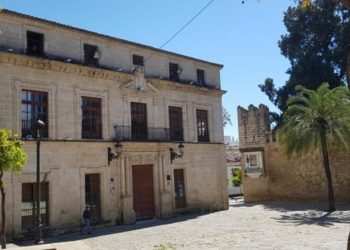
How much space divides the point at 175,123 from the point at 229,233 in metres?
7.95

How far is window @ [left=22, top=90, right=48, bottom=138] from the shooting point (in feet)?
50.0

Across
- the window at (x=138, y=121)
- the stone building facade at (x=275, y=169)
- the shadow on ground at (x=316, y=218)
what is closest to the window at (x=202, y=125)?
the window at (x=138, y=121)

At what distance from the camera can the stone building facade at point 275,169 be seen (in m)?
24.3

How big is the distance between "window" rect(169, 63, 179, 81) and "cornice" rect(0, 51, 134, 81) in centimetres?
291

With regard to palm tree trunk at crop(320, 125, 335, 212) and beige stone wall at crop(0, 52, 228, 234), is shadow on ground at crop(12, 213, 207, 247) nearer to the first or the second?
beige stone wall at crop(0, 52, 228, 234)

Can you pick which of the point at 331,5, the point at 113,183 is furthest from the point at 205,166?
the point at 331,5

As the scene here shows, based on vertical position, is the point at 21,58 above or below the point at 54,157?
above

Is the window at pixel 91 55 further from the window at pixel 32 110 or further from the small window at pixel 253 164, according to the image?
the small window at pixel 253 164

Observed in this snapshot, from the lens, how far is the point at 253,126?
93.6 ft

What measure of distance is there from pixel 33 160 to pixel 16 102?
7.47 ft

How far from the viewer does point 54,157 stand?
15680mm

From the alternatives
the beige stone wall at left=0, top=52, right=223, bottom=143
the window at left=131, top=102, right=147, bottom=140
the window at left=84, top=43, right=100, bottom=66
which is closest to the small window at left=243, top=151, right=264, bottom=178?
the beige stone wall at left=0, top=52, right=223, bottom=143

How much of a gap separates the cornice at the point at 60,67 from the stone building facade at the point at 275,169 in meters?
12.6

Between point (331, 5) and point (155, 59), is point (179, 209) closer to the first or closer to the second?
point (155, 59)
